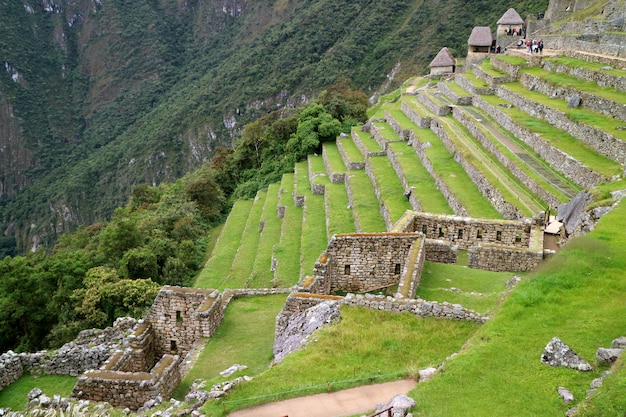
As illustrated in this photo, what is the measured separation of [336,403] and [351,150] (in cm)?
2993

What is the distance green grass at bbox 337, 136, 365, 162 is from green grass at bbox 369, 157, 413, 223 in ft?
7.20

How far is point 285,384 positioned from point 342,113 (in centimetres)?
4325

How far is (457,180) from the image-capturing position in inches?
911

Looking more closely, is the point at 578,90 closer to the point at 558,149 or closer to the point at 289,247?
the point at 558,149

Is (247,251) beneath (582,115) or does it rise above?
beneath

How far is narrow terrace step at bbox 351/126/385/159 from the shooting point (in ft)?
107

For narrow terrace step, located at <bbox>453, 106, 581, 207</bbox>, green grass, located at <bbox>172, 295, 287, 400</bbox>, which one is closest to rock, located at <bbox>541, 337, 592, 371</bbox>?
green grass, located at <bbox>172, 295, 287, 400</bbox>

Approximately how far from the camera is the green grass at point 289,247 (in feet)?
75.7

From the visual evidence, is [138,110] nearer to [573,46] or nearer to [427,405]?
[573,46]

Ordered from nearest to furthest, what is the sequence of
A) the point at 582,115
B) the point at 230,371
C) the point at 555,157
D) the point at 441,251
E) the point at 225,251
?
the point at 230,371 → the point at 441,251 → the point at 555,157 → the point at 582,115 → the point at 225,251

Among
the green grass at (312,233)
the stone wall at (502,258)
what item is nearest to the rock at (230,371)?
the stone wall at (502,258)

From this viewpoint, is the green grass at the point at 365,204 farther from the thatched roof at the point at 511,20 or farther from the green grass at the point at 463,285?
the thatched roof at the point at 511,20

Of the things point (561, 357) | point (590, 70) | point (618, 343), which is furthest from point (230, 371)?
point (590, 70)

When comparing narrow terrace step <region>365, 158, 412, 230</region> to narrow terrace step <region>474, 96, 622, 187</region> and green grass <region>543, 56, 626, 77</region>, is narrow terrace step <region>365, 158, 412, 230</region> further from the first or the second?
green grass <region>543, 56, 626, 77</region>
